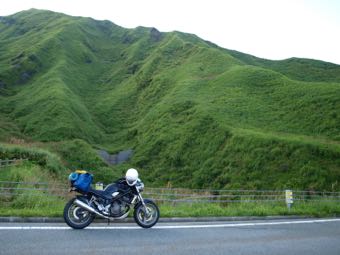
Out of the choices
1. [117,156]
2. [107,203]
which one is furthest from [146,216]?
[117,156]

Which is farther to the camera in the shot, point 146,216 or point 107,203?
point 146,216

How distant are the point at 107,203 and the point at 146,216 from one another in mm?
1158

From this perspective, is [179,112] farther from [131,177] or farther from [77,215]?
[77,215]

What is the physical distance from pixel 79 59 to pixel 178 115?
5735cm

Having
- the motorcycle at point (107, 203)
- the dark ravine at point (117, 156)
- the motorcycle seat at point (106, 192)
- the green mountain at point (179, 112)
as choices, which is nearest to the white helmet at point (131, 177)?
the motorcycle at point (107, 203)

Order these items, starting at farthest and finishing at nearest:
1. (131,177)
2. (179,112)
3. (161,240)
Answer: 1. (179,112)
2. (131,177)
3. (161,240)

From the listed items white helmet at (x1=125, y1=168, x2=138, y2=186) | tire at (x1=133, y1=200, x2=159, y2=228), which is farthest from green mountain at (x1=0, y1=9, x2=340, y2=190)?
white helmet at (x1=125, y1=168, x2=138, y2=186)

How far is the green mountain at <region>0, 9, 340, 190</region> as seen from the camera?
4034 cm

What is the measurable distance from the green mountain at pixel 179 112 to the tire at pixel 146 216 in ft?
84.2

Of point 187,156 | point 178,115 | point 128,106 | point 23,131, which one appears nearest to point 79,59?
point 128,106

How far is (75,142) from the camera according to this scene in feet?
171

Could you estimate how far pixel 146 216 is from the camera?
1019cm

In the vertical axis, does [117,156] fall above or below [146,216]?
below

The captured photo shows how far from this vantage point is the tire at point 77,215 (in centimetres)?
925
